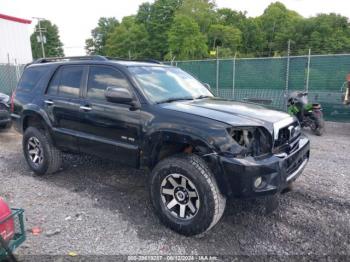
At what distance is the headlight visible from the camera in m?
2.93

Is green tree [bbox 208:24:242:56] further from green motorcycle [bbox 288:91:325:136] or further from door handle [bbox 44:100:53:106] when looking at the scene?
door handle [bbox 44:100:53:106]

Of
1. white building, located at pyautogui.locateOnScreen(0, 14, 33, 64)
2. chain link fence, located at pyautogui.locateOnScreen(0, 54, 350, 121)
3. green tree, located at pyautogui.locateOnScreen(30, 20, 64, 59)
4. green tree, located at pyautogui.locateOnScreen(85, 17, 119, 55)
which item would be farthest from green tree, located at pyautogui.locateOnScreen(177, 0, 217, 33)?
chain link fence, located at pyautogui.locateOnScreen(0, 54, 350, 121)

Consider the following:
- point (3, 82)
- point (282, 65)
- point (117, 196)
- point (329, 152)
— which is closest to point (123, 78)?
point (117, 196)

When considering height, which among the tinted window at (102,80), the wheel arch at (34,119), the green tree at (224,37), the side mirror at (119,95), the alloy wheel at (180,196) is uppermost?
the green tree at (224,37)

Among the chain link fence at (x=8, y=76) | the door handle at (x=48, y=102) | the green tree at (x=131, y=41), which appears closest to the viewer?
the door handle at (x=48, y=102)

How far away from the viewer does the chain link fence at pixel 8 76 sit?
15344 mm

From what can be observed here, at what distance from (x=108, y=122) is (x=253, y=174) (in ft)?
6.35

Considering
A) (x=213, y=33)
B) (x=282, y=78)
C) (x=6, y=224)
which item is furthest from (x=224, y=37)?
(x=6, y=224)

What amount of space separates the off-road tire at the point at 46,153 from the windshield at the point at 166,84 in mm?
1947

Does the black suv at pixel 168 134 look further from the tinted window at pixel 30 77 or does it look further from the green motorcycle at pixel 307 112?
the green motorcycle at pixel 307 112

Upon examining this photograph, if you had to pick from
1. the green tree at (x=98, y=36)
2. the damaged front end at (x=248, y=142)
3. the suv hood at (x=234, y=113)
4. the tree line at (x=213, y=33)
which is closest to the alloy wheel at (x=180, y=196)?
the damaged front end at (x=248, y=142)

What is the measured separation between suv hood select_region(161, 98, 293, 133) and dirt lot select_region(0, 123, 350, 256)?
3.65 ft

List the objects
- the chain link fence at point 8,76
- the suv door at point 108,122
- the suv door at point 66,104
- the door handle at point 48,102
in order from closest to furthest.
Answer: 1. the suv door at point 108,122
2. the suv door at point 66,104
3. the door handle at point 48,102
4. the chain link fence at point 8,76

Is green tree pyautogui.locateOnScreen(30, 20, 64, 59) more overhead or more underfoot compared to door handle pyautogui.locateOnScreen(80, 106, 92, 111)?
more overhead
